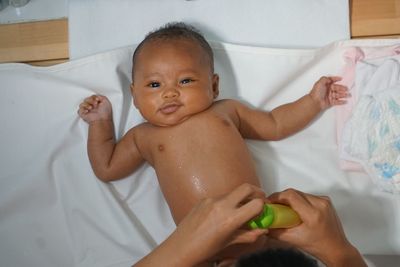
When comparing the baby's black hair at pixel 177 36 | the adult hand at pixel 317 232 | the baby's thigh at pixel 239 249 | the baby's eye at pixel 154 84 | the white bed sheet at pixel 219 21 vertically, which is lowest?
the baby's thigh at pixel 239 249

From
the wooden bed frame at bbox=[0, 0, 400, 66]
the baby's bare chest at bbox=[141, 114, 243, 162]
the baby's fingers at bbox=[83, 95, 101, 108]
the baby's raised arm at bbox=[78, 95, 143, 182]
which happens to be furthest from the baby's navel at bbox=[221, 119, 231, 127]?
the wooden bed frame at bbox=[0, 0, 400, 66]

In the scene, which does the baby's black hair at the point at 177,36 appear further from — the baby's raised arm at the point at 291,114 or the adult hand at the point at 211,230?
the adult hand at the point at 211,230

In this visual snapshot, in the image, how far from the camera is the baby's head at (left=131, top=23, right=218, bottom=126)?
1.18 m

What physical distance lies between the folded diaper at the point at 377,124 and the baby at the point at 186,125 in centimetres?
7

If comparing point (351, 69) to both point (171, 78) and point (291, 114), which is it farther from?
point (171, 78)

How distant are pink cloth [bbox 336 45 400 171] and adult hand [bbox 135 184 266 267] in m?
0.57

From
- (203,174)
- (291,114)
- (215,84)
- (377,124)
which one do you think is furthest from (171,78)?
(377,124)

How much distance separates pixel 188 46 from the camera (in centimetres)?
121

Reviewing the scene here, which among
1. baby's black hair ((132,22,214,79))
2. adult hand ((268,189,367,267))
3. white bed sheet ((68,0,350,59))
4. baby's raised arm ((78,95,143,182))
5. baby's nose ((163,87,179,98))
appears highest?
white bed sheet ((68,0,350,59))

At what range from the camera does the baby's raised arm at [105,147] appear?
130 cm

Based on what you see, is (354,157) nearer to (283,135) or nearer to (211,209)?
(283,135)

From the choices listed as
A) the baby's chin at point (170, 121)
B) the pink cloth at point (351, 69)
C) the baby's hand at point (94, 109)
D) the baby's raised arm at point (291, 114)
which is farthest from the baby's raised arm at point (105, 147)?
the pink cloth at point (351, 69)

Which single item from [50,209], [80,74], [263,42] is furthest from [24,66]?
[263,42]

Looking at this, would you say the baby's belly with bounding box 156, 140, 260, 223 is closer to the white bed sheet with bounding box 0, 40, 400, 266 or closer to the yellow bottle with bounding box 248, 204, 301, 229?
→ the white bed sheet with bounding box 0, 40, 400, 266
